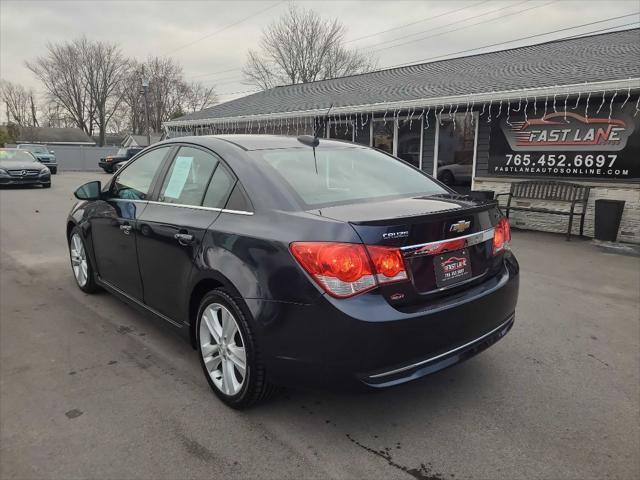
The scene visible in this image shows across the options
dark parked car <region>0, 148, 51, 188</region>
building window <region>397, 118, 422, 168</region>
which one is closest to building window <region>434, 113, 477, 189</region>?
building window <region>397, 118, 422, 168</region>

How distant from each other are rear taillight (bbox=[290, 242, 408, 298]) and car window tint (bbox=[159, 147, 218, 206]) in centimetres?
116

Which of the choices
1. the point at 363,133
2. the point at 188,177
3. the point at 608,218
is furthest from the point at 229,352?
the point at 363,133

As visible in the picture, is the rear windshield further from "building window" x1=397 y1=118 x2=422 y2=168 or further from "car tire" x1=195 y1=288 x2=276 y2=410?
"building window" x1=397 y1=118 x2=422 y2=168

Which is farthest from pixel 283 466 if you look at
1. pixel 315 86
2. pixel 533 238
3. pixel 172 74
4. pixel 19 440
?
pixel 172 74

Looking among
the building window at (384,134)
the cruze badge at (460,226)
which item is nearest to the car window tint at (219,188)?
the cruze badge at (460,226)

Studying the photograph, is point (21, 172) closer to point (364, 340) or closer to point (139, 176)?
point (139, 176)

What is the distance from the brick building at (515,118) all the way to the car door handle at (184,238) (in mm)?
3825

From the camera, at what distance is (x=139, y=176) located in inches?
152

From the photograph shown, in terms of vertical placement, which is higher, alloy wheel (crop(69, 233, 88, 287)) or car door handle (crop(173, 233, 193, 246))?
car door handle (crop(173, 233, 193, 246))

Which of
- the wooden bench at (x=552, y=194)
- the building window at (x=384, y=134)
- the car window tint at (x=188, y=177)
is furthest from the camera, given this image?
the building window at (x=384, y=134)

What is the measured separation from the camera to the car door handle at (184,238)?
2.91 meters

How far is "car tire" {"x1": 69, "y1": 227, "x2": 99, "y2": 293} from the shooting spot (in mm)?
4562

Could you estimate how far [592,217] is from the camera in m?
9.03

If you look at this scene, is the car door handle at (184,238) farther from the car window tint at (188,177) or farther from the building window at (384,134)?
the building window at (384,134)
